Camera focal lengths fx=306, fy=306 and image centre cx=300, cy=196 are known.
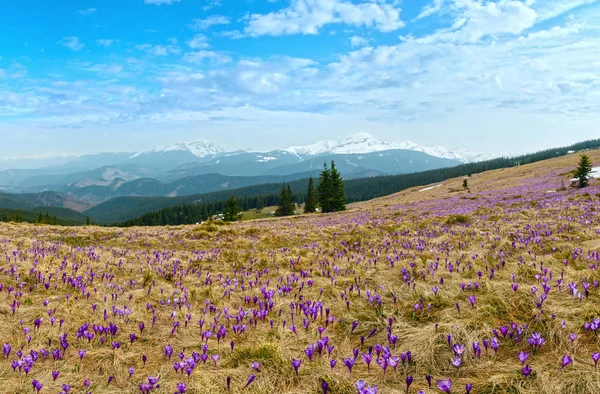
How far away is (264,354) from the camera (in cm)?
394

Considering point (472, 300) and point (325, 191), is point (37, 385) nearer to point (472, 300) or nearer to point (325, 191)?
point (472, 300)

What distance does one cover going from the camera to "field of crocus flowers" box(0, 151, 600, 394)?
333 centimetres

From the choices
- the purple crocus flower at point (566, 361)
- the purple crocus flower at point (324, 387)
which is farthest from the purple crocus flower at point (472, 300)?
the purple crocus flower at point (324, 387)

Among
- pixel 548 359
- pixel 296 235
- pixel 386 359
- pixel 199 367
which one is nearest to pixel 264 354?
pixel 199 367

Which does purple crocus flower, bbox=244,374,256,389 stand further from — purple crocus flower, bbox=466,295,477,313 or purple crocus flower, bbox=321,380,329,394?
purple crocus flower, bbox=466,295,477,313

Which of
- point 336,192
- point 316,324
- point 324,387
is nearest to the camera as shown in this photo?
point 324,387

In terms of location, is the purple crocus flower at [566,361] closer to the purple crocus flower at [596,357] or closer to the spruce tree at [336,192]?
the purple crocus flower at [596,357]

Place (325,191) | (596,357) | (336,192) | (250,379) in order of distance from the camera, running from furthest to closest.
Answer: (325,191) → (336,192) → (250,379) → (596,357)

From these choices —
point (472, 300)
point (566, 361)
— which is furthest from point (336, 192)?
point (566, 361)

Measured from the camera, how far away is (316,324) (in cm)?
512

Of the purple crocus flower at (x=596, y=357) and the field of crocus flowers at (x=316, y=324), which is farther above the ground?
the purple crocus flower at (x=596, y=357)

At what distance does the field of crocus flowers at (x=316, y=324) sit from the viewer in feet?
10.9

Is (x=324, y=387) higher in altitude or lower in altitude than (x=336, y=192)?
higher

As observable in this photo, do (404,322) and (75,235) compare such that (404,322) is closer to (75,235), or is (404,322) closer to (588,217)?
(588,217)
